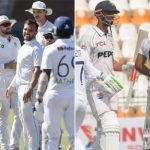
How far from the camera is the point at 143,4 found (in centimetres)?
988

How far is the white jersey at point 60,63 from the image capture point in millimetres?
5512

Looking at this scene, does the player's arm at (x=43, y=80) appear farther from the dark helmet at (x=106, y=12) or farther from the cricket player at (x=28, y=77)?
the dark helmet at (x=106, y=12)

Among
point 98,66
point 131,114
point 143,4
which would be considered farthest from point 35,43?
point 143,4

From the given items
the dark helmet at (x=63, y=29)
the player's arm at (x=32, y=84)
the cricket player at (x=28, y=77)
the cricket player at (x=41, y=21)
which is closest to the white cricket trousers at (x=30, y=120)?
the cricket player at (x=28, y=77)

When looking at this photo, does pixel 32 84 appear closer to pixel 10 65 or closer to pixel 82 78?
pixel 82 78

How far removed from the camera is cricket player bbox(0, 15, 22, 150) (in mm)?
7105

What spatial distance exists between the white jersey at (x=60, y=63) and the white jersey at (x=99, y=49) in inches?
32.1

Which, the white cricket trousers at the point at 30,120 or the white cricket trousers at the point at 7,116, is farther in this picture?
the white cricket trousers at the point at 7,116

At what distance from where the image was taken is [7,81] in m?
7.36

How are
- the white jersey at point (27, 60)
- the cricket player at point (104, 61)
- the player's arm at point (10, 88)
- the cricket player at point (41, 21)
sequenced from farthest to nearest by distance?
the cricket player at point (41, 21)
the player's arm at point (10, 88)
the white jersey at point (27, 60)
the cricket player at point (104, 61)

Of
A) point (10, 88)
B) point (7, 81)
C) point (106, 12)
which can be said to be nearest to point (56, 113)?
point (10, 88)

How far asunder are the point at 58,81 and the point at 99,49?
96 cm

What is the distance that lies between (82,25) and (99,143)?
136 inches

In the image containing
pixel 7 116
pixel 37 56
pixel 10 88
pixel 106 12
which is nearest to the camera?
pixel 37 56
